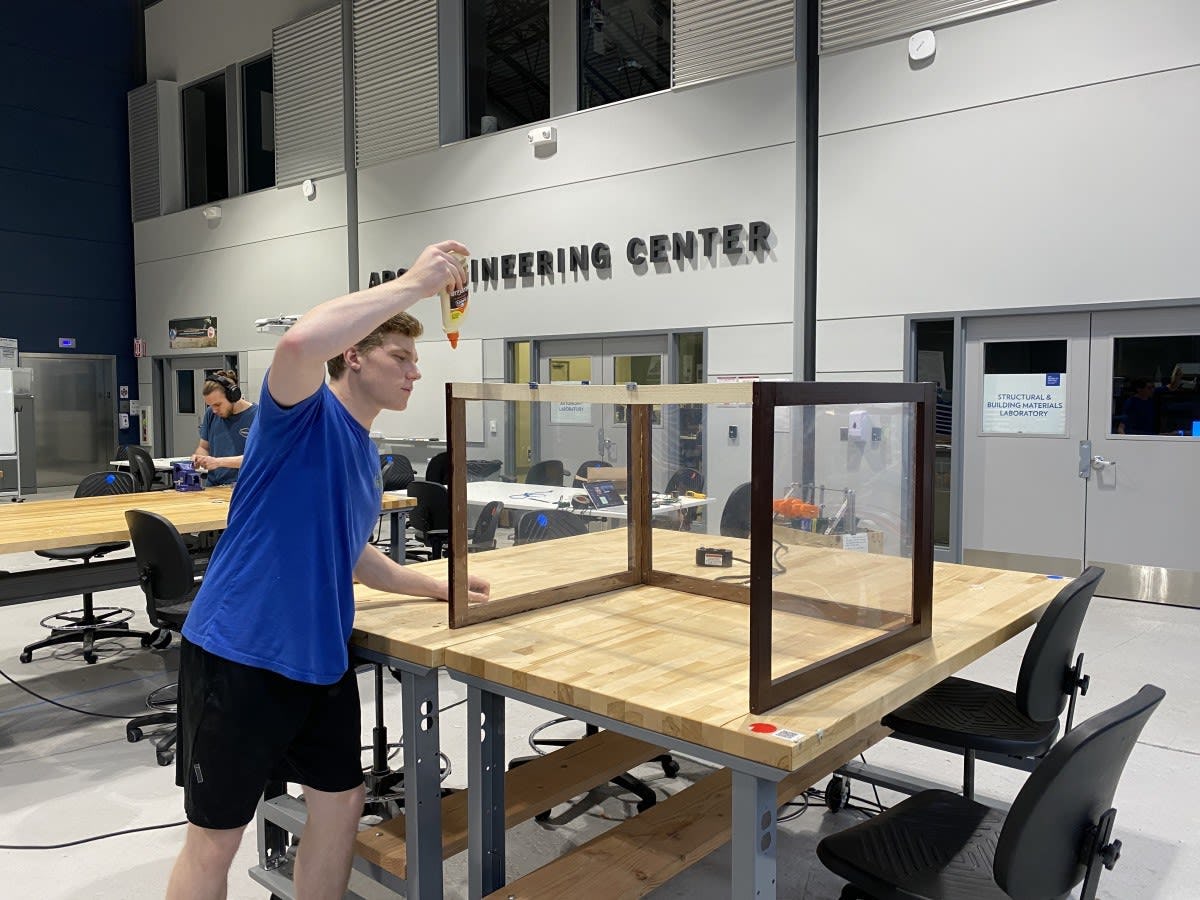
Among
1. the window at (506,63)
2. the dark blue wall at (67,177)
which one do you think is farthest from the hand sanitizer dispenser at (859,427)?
the dark blue wall at (67,177)

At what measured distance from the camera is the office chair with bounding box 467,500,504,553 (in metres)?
2.34

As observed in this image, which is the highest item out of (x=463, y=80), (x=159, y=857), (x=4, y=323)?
(x=463, y=80)

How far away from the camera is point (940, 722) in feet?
8.11

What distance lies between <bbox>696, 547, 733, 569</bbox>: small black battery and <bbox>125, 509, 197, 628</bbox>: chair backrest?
209 centimetres

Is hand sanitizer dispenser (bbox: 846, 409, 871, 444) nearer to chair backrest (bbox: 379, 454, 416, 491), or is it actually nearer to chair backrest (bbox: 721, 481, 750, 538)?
chair backrest (bbox: 721, 481, 750, 538)

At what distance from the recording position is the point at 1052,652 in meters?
2.22

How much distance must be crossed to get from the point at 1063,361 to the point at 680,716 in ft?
18.5

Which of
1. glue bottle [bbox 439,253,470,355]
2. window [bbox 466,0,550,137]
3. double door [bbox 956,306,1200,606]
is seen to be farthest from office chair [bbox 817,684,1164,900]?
window [bbox 466,0,550,137]

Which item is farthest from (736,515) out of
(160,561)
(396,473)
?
(396,473)

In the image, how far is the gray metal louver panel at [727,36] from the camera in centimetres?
718

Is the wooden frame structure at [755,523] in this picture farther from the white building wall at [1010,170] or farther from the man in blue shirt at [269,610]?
the white building wall at [1010,170]

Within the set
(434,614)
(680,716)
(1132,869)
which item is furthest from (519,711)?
(680,716)

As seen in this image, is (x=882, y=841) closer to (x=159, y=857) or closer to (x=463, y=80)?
(x=159, y=857)

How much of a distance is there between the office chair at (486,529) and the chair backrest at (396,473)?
4840mm
